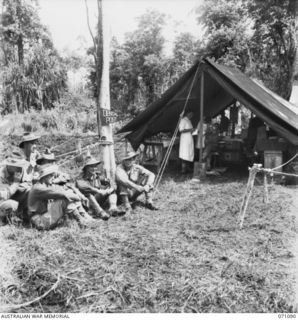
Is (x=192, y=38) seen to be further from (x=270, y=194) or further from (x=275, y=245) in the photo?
(x=275, y=245)

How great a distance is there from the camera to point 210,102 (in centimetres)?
1031

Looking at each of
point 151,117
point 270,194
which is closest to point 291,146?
point 270,194

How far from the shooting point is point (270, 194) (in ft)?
19.8

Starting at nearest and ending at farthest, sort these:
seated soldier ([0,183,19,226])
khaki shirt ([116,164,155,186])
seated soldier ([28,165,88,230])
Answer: seated soldier ([28,165,88,230]) → seated soldier ([0,183,19,226]) → khaki shirt ([116,164,155,186])

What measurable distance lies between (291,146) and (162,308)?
17.1 feet

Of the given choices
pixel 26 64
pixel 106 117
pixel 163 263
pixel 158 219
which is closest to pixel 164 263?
pixel 163 263

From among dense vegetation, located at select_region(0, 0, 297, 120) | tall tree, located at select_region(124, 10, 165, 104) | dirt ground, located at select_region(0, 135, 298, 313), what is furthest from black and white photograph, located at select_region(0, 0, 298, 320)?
tall tree, located at select_region(124, 10, 165, 104)

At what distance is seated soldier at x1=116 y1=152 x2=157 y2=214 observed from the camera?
557cm

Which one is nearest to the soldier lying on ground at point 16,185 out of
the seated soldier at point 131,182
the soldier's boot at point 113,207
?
the soldier's boot at point 113,207

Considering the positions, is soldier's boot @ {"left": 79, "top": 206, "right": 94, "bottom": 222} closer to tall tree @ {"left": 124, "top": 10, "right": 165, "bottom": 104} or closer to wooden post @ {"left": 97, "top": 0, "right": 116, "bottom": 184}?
wooden post @ {"left": 97, "top": 0, "right": 116, "bottom": 184}

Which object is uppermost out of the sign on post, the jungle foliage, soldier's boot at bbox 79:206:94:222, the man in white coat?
the jungle foliage

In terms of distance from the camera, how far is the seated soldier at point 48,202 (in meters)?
4.55

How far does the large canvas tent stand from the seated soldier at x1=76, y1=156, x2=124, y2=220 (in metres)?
2.91

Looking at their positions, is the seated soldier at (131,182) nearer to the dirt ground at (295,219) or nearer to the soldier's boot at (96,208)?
the soldier's boot at (96,208)
